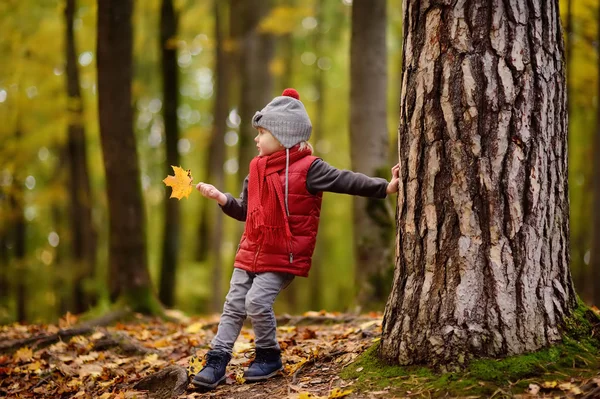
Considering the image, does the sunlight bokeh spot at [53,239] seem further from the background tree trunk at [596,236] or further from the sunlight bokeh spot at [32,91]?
the background tree trunk at [596,236]

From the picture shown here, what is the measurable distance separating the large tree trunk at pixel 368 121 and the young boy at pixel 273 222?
286 cm

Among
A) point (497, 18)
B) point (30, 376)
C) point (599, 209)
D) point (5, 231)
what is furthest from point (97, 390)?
point (5, 231)

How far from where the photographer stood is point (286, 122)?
375 cm

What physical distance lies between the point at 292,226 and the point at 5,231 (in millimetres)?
15434

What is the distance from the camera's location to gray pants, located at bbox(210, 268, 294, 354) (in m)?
3.62

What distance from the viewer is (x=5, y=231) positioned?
54.3ft

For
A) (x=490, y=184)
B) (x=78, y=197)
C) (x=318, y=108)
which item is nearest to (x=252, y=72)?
(x=78, y=197)

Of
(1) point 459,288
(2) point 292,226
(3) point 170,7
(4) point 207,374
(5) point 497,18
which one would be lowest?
(4) point 207,374

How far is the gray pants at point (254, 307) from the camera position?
3.62m

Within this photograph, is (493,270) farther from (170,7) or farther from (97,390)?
(170,7)

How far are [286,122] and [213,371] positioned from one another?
1672 millimetres

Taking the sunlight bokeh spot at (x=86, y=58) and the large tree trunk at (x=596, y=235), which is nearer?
the large tree trunk at (x=596, y=235)

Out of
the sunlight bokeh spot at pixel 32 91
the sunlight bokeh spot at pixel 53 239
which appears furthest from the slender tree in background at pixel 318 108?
the sunlight bokeh spot at pixel 53 239

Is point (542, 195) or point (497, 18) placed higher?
point (497, 18)
